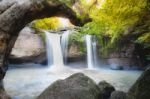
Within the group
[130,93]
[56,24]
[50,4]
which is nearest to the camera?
[130,93]

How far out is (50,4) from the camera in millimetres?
7289

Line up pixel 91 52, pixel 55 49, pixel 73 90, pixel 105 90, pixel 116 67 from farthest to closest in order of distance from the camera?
A: pixel 55 49 → pixel 91 52 → pixel 116 67 → pixel 105 90 → pixel 73 90

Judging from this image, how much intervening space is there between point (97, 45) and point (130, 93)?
11375 millimetres

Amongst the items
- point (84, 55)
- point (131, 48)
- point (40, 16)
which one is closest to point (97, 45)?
point (84, 55)

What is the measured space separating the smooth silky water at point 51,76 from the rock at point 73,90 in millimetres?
2828

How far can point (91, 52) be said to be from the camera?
56.3ft

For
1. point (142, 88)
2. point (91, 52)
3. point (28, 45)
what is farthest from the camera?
point (28, 45)

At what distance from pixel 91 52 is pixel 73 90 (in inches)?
418

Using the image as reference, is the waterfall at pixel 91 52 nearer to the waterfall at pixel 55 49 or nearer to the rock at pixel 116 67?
the rock at pixel 116 67

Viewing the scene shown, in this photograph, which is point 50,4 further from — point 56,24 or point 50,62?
point 56,24

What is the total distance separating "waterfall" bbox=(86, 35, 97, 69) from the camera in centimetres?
1705

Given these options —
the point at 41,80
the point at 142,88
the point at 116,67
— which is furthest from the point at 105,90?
the point at 116,67

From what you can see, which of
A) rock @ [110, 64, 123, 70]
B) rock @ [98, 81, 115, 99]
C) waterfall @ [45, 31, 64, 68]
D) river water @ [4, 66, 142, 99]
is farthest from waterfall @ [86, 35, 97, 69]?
rock @ [98, 81, 115, 99]

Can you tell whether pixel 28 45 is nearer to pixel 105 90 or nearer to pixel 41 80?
pixel 41 80
